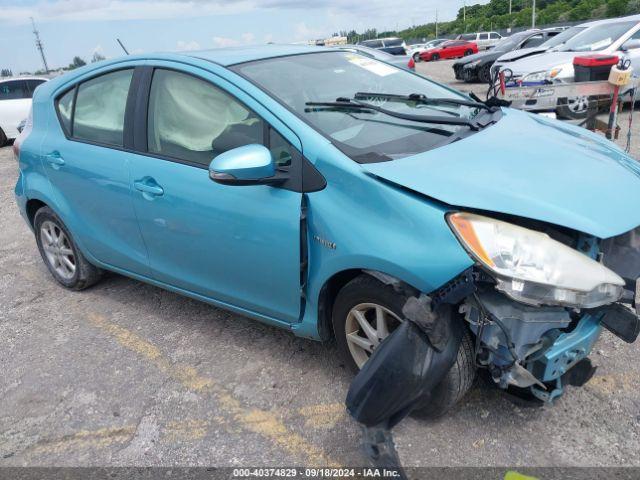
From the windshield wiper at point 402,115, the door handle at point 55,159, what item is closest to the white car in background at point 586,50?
the windshield wiper at point 402,115

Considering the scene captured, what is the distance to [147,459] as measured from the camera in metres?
2.48

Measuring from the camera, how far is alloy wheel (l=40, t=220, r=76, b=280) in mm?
4129

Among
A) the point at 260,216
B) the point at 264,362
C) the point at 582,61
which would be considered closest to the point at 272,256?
the point at 260,216

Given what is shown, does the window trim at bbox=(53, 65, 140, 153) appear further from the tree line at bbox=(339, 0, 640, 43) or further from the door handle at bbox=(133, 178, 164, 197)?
the tree line at bbox=(339, 0, 640, 43)

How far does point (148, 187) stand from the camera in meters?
3.08

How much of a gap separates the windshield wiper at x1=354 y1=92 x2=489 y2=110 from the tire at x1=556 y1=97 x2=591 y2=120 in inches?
62.2

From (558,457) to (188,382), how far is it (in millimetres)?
1824

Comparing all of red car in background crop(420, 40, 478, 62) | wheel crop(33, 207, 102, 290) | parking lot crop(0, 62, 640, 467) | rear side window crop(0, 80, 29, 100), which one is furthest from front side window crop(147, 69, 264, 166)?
red car in background crop(420, 40, 478, 62)

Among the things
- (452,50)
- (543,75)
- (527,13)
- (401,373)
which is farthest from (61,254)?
(527,13)

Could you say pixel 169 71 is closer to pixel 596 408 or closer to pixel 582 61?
pixel 596 408

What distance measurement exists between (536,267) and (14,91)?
12.8 metres

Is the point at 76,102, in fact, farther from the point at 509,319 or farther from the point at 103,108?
the point at 509,319

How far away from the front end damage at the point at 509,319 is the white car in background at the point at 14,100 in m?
12.0

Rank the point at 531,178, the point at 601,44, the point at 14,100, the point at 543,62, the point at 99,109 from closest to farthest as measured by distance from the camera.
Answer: the point at 531,178, the point at 99,109, the point at 543,62, the point at 601,44, the point at 14,100
